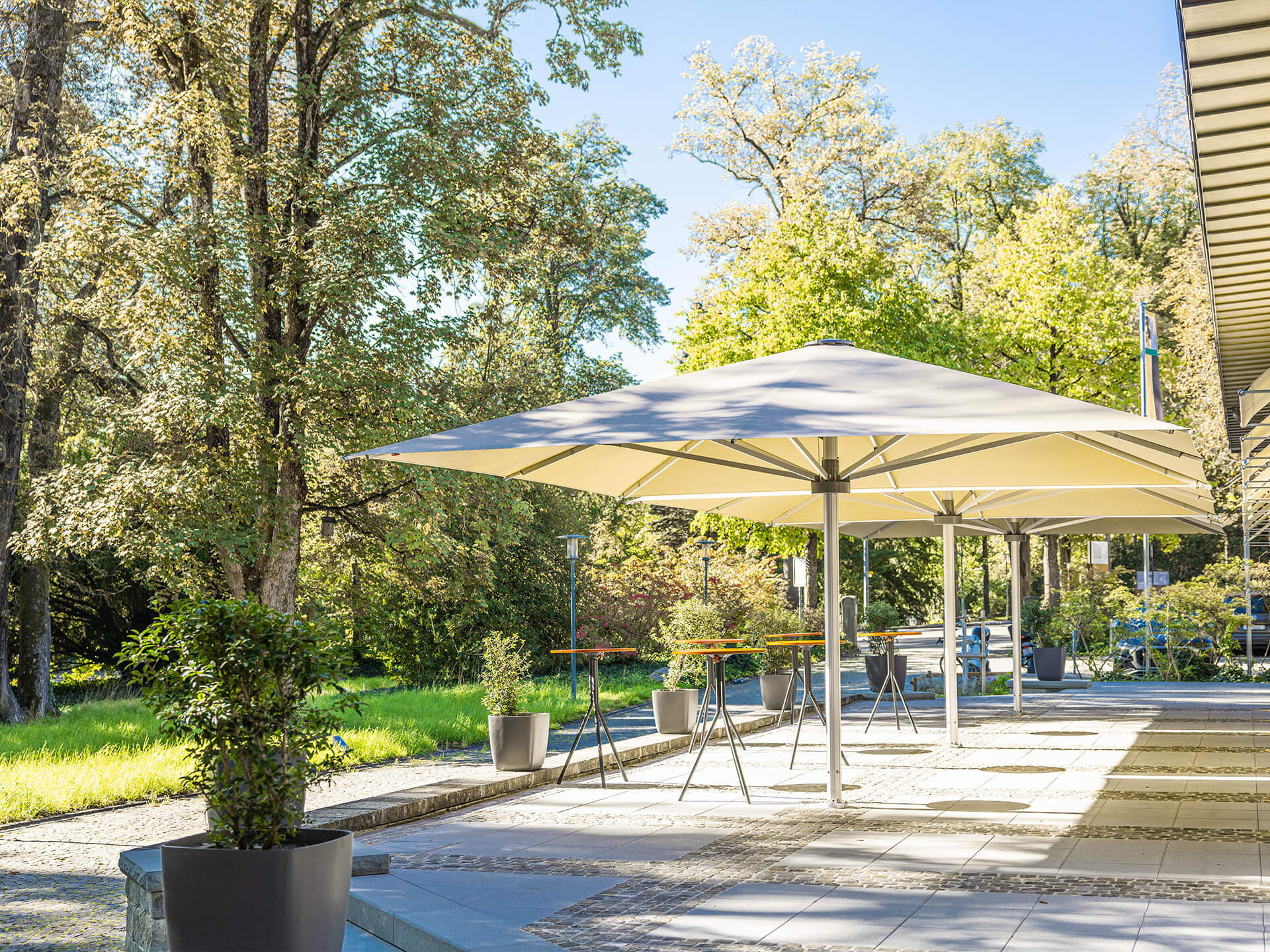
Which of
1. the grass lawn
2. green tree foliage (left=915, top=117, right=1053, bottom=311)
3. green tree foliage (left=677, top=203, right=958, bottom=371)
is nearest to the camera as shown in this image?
the grass lawn

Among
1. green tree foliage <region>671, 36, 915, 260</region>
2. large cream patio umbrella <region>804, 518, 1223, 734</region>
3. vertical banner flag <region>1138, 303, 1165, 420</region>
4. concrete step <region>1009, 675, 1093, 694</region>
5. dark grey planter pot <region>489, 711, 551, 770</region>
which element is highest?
green tree foliage <region>671, 36, 915, 260</region>

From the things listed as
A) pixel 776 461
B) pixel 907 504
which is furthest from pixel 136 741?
pixel 776 461

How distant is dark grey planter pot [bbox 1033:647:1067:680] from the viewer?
A: 55.4 feet

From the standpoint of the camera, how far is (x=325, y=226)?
39.4 ft

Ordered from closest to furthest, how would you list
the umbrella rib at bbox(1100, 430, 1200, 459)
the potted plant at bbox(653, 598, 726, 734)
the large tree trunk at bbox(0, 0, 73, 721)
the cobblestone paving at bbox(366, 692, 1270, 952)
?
the cobblestone paving at bbox(366, 692, 1270, 952) → the umbrella rib at bbox(1100, 430, 1200, 459) → the potted plant at bbox(653, 598, 726, 734) → the large tree trunk at bbox(0, 0, 73, 721)

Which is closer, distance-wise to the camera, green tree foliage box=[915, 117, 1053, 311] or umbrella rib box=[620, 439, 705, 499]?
umbrella rib box=[620, 439, 705, 499]

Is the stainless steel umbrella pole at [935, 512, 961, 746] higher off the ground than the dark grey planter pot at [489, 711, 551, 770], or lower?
higher

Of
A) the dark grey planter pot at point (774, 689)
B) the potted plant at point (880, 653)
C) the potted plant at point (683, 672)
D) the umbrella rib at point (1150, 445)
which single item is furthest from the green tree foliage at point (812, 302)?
the umbrella rib at point (1150, 445)

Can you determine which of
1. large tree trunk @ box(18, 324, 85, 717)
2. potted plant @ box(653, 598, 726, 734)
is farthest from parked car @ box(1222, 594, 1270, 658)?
large tree trunk @ box(18, 324, 85, 717)

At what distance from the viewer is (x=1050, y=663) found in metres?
16.9

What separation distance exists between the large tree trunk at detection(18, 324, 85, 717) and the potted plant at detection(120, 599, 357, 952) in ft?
44.3

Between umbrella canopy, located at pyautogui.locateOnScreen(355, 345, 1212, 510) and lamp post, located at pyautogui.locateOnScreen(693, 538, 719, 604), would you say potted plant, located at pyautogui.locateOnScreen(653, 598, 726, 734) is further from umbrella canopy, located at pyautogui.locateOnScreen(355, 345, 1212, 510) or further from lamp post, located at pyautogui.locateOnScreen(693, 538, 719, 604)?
lamp post, located at pyautogui.locateOnScreen(693, 538, 719, 604)

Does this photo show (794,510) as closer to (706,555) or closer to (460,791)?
(460,791)

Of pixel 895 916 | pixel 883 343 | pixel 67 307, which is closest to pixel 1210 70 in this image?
pixel 895 916
